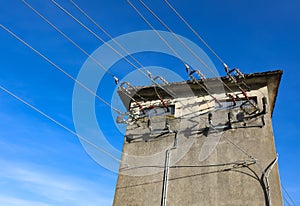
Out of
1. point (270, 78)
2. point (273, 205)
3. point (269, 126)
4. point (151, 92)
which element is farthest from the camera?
point (151, 92)

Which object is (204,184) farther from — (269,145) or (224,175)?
(269,145)

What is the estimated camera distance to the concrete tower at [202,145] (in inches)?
301

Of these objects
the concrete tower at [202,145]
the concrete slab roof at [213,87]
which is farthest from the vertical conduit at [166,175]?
the concrete slab roof at [213,87]

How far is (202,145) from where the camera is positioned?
28.8 feet

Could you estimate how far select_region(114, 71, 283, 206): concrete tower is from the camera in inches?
301

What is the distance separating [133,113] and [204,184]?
13.4 feet

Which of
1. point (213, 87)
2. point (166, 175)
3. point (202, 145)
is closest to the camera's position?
point (166, 175)

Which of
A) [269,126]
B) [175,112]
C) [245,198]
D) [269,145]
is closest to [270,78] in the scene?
[269,126]

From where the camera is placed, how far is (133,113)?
10539 mm

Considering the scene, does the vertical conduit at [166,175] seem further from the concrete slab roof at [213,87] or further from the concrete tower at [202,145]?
the concrete slab roof at [213,87]

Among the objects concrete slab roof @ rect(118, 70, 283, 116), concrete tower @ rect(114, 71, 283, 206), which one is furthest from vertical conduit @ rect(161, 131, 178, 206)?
concrete slab roof @ rect(118, 70, 283, 116)

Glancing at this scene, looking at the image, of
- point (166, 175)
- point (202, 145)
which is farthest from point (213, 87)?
point (166, 175)

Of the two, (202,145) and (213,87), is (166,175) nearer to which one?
(202,145)

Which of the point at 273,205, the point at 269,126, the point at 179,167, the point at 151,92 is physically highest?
the point at 151,92
